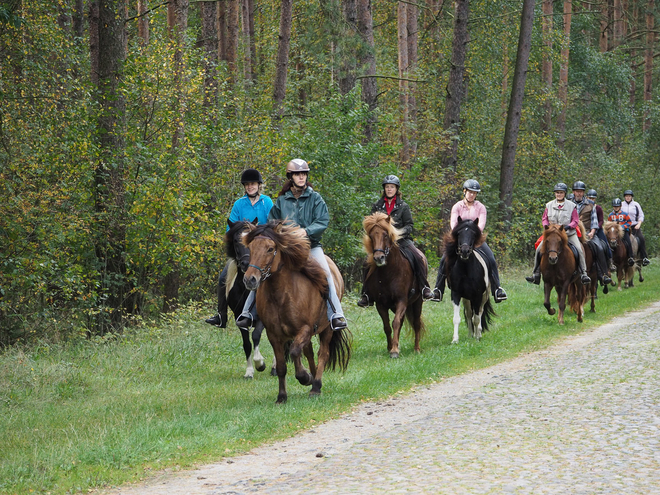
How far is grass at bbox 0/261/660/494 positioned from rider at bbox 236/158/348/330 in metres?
0.97

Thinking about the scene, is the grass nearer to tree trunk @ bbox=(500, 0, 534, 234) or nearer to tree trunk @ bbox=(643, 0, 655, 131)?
tree trunk @ bbox=(500, 0, 534, 234)

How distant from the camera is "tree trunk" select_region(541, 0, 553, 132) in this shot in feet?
109

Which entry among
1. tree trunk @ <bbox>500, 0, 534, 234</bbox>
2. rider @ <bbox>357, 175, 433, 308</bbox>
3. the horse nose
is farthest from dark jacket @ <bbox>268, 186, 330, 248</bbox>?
tree trunk @ <bbox>500, 0, 534, 234</bbox>

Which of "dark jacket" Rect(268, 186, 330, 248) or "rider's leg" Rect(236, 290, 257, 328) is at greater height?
"dark jacket" Rect(268, 186, 330, 248)

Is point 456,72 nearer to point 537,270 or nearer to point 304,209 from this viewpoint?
point 537,270

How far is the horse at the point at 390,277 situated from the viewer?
39.1 ft

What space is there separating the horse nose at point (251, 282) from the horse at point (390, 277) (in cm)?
414

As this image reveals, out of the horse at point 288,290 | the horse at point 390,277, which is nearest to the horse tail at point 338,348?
the horse at point 288,290

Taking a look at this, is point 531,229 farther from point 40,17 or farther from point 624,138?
point 40,17

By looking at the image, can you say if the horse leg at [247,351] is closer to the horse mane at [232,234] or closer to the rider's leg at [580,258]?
the horse mane at [232,234]

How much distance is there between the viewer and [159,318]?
52.0 feet

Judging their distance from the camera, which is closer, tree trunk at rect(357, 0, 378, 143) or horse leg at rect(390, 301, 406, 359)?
horse leg at rect(390, 301, 406, 359)

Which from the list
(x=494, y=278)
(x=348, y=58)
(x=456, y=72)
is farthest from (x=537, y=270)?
(x=456, y=72)

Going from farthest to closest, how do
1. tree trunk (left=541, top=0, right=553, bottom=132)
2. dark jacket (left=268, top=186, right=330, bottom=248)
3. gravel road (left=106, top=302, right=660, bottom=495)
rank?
tree trunk (left=541, top=0, right=553, bottom=132), dark jacket (left=268, top=186, right=330, bottom=248), gravel road (left=106, top=302, right=660, bottom=495)
